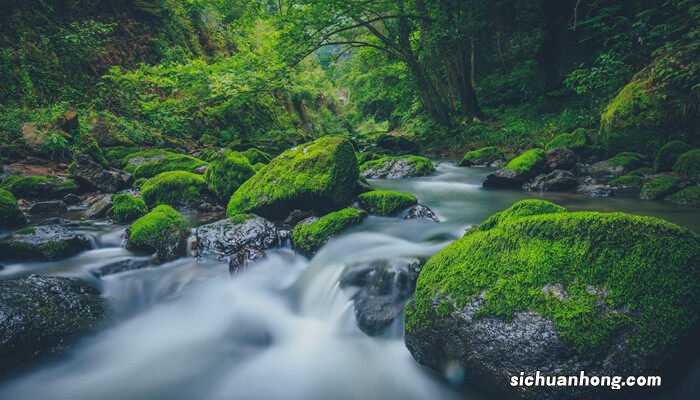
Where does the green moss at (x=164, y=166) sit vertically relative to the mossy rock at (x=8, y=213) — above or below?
above

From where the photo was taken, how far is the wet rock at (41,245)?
4.40 m

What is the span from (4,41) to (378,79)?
1912 cm

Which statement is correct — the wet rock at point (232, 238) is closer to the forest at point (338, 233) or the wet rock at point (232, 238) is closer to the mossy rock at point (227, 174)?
the forest at point (338, 233)

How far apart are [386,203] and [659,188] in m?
4.76

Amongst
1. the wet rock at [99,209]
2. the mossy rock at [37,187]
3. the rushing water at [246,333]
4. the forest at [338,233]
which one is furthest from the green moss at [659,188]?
the mossy rock at [37,187]

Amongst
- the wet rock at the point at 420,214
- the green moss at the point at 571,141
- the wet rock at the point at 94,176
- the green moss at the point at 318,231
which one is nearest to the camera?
the green moss at the point at 318,231

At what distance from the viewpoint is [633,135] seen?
7.65 meters

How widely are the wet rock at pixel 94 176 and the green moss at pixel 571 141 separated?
11831 millimetres

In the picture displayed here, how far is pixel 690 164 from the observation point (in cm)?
602

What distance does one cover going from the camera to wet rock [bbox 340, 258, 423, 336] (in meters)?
3.29

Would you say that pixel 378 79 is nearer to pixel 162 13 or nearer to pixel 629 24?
pixel 162 13

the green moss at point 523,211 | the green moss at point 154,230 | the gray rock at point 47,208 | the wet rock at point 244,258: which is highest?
the green moss at point 523,211

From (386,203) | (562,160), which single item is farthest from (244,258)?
(562,160)

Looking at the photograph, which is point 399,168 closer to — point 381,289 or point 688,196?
point 688,196
